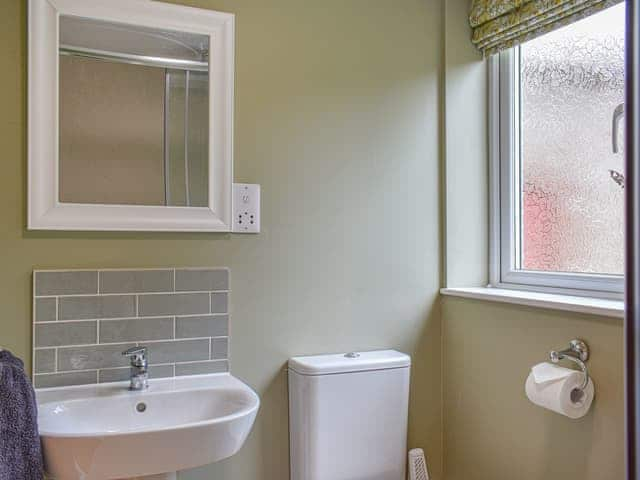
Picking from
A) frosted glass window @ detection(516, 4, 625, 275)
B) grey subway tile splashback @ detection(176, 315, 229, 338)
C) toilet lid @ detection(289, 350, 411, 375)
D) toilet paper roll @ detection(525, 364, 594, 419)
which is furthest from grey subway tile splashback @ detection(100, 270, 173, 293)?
frosted glass window @ detection(516, 4, 625, 275)

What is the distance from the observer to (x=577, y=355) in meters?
1.38

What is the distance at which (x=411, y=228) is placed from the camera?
1904 mm

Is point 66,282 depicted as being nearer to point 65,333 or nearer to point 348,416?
point 65,333

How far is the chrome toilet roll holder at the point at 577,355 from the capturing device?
1.36 m

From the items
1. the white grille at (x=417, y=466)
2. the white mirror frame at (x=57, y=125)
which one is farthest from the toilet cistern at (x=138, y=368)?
the white grille at (x=417, y=466)

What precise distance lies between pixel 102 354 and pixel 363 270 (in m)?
0.87

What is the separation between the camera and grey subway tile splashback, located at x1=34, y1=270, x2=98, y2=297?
143cm

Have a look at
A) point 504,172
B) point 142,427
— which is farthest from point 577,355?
point 142,427

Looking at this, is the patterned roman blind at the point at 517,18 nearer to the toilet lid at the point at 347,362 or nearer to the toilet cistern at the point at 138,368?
the toilet lid at the point at 347,362

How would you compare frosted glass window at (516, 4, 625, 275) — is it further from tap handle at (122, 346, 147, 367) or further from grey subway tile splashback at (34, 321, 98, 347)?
grey subway tile splashback at (34, 321, 98, 347)

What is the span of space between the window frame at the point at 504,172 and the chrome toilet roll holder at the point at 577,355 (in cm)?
42

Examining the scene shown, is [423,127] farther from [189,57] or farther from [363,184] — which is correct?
[189,57]

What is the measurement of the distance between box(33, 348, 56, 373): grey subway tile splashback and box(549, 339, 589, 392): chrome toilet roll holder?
1.36m

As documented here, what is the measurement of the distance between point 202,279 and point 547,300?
101 centimetres
